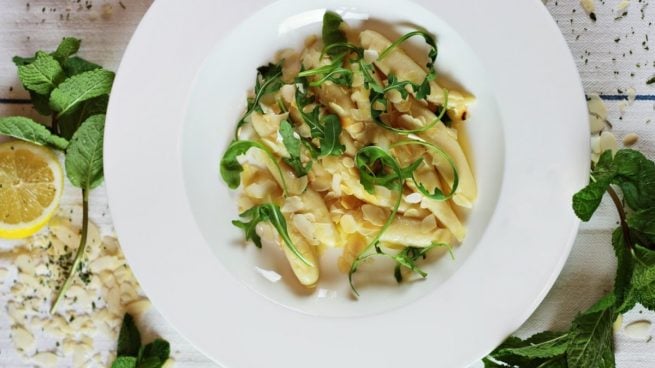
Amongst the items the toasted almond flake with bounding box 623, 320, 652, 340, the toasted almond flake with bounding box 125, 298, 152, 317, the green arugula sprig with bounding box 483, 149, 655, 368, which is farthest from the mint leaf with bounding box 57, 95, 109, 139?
the toasted almond flake with bounding box 623, 320, 652, 340

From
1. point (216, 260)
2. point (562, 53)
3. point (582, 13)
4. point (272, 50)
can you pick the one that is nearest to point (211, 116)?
point (272, 50)

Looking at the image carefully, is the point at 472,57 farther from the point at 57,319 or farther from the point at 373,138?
the point at 57,319

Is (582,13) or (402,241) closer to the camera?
(402,241)

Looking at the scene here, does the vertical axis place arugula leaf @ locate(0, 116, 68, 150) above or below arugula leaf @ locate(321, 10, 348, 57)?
below

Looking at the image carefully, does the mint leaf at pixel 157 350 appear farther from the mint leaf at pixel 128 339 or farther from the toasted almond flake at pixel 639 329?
the toasted almond flake at pixel 639 329

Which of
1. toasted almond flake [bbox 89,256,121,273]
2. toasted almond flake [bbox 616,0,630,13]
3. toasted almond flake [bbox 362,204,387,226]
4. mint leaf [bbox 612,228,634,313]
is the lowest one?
toasted almond flake [bbox 89,256,121,273]

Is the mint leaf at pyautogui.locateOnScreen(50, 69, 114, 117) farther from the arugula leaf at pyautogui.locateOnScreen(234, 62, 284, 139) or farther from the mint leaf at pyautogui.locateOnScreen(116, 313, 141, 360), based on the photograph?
the mint leaf at pyautogui.locateOnScreen(116, 313, 141, 360)

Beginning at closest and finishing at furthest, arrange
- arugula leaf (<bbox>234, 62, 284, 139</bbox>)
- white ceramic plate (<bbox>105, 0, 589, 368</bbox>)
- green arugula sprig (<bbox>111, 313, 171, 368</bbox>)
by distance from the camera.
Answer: white ceramic plate (<bbox>105, 0, 589, 368</bbox>)
arugula leaf (<bbox>234, 62, 284, 139</bbox>)
green arugula sprig (<bbox>111, 313, 171, 368</bbox>)
